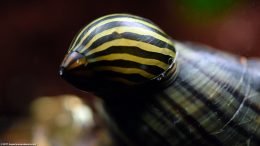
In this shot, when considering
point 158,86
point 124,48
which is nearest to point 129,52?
point 124,48

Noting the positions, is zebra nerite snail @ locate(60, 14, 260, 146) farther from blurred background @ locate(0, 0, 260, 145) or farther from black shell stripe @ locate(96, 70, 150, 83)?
blurred background @ locate(0, 0, 260, 145)

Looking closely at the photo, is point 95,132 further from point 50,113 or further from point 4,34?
point 4,34

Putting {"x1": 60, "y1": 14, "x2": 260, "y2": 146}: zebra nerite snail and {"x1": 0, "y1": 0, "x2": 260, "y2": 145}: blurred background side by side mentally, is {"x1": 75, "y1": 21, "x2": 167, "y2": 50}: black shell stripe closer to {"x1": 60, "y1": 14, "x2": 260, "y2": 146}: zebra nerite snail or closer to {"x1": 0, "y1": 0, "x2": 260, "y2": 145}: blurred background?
{"x1": 60, "y1": 14, "x2": 260, "y2": 146}: zebra nerite snail

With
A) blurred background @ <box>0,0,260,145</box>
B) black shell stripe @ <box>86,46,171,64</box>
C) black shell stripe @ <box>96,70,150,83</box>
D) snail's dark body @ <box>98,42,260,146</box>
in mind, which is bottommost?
snail's dark body @ <box>98,42,260,146</box>

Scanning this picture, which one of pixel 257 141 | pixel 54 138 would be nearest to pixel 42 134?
pixel 54 138

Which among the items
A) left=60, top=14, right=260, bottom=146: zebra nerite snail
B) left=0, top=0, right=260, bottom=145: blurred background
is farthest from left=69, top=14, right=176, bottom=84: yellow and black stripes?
left=0, top=0, right=260, bottom=145: blurred background

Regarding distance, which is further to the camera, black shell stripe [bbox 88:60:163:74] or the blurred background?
the blurred background

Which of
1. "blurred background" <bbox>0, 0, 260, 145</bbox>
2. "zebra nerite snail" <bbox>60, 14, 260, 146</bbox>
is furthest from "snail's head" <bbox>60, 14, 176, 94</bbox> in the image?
"blurred background" <bbox>0, 0, 260, 145</bbox>

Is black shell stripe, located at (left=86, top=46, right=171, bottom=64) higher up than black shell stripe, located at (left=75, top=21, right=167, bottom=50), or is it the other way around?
black shell stripe, located at (left=75, top=21, right=167, bottom=50)

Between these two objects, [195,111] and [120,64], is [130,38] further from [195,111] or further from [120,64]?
[195,111]
